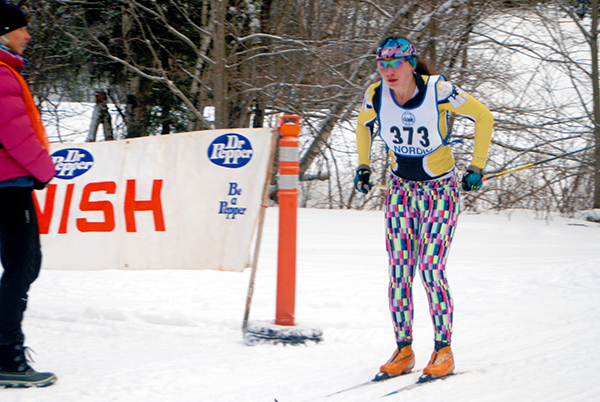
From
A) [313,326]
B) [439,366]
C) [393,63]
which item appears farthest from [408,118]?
[313,326]

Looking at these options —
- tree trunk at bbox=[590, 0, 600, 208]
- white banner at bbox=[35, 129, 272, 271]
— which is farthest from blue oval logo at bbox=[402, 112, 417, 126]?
tree trunk at bbox=[590, 0, 600, 208]

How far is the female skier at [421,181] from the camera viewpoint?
10.1ft

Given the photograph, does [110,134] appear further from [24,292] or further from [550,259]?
[24,292]

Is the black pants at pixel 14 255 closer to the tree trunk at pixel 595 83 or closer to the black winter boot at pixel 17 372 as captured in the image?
the black winter boot at pixel 17 372

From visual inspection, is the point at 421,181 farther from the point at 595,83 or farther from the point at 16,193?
the point at 595,83

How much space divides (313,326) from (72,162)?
85.4 inches

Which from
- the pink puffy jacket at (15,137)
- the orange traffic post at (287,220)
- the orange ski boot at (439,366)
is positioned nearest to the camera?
the pink puffy jacket at (15,137)

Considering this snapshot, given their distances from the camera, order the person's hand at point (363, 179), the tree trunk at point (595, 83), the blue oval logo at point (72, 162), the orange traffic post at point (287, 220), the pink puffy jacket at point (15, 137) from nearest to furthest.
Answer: the pink puffy jacket at point (15, 137)
the person's hand at point (363, 179)
the orange traffic post at point (287, 220)
the blue oval logo at point (72, 162)
the tree trunk at point (595, 83)

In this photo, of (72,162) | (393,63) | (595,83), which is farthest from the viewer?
(595,83)

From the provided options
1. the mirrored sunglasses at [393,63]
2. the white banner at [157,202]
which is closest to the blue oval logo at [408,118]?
the mirrored sunglasses at [393,63]

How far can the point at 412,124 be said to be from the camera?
10.2 ft

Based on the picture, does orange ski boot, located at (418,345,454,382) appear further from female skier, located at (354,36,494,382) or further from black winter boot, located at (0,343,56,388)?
black winter boot, located at (0,343,56,388)

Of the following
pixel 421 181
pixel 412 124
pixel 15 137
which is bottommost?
pixel 421 181

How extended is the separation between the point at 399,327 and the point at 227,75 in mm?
8135
